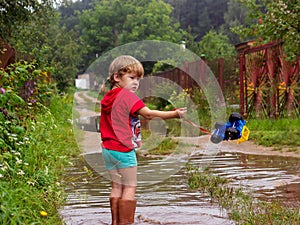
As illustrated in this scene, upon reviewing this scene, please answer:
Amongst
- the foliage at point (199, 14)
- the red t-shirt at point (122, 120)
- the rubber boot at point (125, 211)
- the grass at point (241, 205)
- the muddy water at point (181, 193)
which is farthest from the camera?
the foliage at point (199, 14)

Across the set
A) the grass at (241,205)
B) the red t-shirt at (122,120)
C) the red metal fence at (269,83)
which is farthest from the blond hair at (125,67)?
the red metal fence at (269,83)

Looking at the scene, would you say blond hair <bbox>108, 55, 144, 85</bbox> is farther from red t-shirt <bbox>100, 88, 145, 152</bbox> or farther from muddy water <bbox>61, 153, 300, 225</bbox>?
muddy water <bbox>61, 153, 300, 225</bbox>

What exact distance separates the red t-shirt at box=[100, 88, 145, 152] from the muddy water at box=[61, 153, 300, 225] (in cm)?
72

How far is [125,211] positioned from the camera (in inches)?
180

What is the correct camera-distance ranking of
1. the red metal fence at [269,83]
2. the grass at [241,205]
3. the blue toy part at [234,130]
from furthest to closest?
the red metal fence at [269,83]
the blue toy part at [234,130]
the grass at [241,205]

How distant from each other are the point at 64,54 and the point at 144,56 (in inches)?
1304

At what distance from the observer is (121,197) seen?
4645 millimetres

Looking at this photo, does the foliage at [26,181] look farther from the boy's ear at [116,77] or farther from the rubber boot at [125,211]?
the boy's ear at [116,77]

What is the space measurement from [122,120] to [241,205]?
55.3 inches

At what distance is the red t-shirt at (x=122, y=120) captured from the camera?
4461 millimetres

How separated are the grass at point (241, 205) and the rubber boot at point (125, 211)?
0.82m

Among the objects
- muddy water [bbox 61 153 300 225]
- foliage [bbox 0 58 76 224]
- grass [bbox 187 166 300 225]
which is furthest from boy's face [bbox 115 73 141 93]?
grass [bbox 187 166 300 225]

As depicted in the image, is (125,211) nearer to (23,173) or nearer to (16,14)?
(23,173)

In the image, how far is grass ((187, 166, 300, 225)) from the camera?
4266 mm
